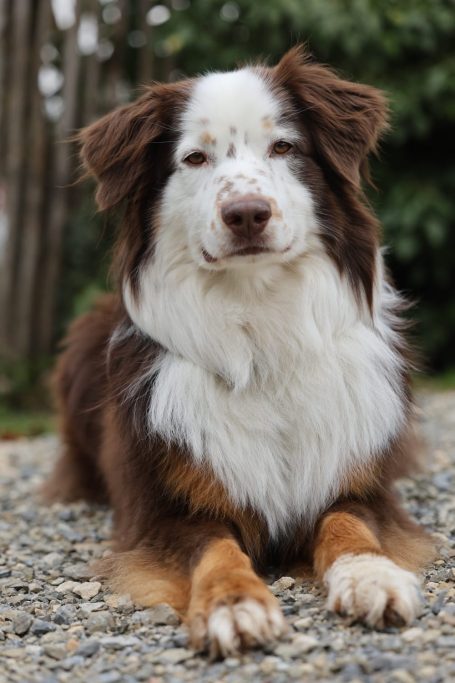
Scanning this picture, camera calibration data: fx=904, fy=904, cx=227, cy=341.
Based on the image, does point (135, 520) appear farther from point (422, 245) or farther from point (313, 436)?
point (422, 245)

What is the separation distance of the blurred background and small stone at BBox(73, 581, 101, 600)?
16.1 ft

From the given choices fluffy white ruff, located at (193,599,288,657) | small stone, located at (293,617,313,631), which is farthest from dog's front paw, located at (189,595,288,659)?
small stone, located at (293,617,313,631)

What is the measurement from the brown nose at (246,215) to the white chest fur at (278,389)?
398mm

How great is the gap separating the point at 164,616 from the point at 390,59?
7.04 m

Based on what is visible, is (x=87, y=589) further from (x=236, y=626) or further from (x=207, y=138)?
(x=207, y=138)

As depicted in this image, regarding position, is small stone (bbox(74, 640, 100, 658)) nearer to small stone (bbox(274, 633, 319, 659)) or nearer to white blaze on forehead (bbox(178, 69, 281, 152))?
small stone (bbox(274, 633, 319, 659))

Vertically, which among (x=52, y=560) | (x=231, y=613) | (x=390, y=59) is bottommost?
(x=52, y=560)

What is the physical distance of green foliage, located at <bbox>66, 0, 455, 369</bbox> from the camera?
8508 mm

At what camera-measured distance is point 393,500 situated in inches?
155

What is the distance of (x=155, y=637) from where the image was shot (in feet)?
10.0

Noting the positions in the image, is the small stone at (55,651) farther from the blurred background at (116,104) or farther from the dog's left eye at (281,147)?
the blurred background at (116,104)

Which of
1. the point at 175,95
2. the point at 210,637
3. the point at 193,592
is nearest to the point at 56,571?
the point at 193,592

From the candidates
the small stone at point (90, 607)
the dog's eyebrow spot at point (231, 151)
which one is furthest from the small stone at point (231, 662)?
the dog's eyebrow spot at point (231, 151)

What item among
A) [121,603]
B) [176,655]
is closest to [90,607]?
[121,603]
